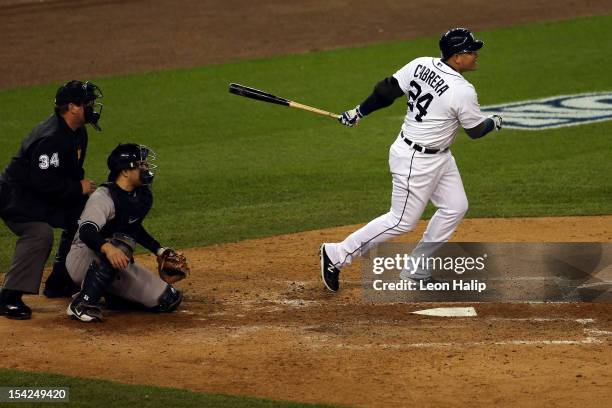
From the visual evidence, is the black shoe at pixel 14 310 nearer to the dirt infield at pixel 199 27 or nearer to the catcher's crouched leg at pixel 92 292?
the catcher's crouched leg at pixel 92 292

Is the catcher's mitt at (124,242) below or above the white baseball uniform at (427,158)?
below

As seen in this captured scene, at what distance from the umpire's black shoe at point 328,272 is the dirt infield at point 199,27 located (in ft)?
31.6

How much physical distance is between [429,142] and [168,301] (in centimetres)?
206

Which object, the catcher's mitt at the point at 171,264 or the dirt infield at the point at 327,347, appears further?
the catcher's mitt at the point at 171,264

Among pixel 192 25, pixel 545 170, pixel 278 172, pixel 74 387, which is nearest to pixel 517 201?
pixel 545 170

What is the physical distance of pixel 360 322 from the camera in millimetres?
7645

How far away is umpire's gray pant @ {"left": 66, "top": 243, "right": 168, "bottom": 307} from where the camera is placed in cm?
778

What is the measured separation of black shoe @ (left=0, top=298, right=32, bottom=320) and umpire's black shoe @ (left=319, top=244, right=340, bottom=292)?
203cm

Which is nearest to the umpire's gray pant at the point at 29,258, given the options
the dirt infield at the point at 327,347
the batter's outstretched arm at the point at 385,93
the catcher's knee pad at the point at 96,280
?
the dirt infield at the point at 327,347

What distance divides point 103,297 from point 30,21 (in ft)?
41.1

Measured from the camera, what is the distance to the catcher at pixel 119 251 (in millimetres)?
7570

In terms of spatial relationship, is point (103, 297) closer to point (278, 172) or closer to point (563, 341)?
point (563, 341)

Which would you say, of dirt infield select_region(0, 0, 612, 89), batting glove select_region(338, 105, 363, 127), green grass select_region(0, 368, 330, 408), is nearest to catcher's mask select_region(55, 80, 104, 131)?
batting glove select_region(338, 105, 363, 127)

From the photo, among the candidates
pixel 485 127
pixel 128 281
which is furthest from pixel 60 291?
pixel 485 127
